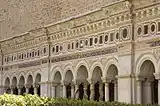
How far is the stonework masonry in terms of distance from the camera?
61.7ft

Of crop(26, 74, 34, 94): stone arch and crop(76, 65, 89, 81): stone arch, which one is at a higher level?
crop(76, 65, 89, 81): stone arch

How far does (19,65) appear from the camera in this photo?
3130 centimetres

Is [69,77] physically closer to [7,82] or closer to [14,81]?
[14,81]

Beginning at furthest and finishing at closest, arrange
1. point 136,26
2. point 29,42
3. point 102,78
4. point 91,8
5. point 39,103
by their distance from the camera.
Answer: point 29,42, point 91,8, point 102,78, point 136,26, point 39,103

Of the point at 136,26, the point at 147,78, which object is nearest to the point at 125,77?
the point at 147,78

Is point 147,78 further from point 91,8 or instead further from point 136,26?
point 91,8

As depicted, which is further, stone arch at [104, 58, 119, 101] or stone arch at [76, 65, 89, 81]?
stone arch at [76, 65, 89, 81]

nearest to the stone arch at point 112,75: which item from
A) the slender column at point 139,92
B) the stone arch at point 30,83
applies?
the slender column at point 139,92

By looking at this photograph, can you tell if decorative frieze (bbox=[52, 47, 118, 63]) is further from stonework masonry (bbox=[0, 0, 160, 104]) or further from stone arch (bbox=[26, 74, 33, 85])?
stone arch (bbox=[26, 74, 33, 85])

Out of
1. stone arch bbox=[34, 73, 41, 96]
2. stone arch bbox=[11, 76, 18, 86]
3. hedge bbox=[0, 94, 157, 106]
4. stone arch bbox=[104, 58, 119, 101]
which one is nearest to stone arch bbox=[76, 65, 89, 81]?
stone arch bbox=[104, 58, 119, 101]

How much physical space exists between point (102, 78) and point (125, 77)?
2.39 metres

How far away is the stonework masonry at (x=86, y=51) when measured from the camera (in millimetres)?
18812

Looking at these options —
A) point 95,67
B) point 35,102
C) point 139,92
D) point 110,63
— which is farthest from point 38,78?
point 35,102

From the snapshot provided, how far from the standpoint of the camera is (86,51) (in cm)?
2305
